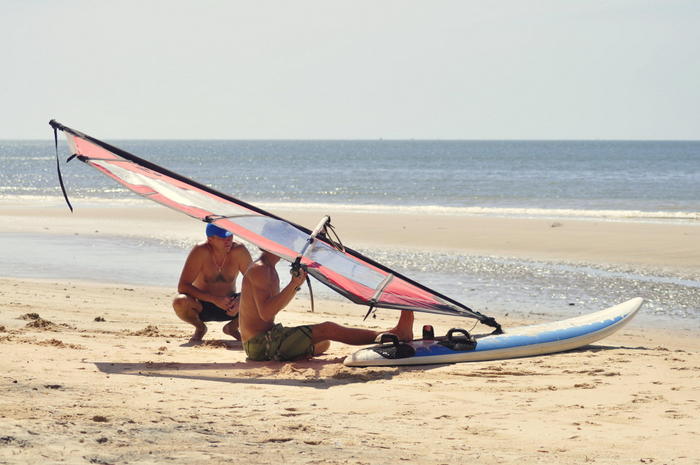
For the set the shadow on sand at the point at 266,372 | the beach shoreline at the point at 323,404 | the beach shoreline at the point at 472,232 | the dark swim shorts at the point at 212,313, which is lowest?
the shadow on sand at the point at 266,372

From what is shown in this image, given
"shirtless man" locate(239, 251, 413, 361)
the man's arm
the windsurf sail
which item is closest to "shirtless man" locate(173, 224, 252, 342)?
the windsurf sail

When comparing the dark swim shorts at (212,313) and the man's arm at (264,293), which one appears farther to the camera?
the dark swim shorts at (212,313)

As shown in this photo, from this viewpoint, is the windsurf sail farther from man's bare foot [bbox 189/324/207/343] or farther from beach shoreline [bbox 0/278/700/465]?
man's bare foot [bbox 189/324/207/343]

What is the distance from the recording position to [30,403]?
4.31 m

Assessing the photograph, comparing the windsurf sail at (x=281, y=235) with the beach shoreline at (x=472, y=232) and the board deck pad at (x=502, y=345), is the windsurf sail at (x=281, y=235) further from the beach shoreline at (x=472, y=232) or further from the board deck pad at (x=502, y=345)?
the beach shoreline at (x=472, y=232)

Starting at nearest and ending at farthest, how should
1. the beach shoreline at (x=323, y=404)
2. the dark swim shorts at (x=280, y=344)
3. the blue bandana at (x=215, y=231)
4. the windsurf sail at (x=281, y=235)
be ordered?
the beach shoreline at (x=323, y=404) < the windsurf sail at (x=281, y=235) < the dark swim shorts at (x=280, y=344) < the blue bandana at (x=215, y=231)

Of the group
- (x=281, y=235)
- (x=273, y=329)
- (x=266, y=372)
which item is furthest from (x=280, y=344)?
(x=281, y=235)

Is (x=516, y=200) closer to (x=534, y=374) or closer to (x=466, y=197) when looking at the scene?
(x=466, y=197)

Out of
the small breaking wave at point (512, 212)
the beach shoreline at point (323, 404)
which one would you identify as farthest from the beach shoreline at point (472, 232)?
the beach shoreline at point (323, 404)

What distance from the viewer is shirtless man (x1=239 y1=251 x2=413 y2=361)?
575cm

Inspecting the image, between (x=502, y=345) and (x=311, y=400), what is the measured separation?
5.65ft

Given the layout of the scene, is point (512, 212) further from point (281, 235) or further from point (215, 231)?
point (281, 235)

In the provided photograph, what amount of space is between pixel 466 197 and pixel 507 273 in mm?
18093

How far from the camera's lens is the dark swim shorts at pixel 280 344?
233 inches
